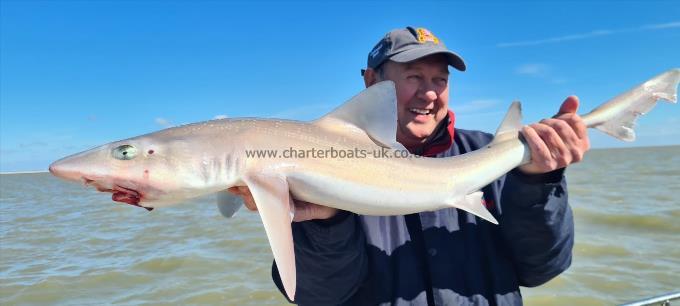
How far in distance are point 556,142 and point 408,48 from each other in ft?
3.86

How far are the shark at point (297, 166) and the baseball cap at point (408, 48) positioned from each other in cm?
69

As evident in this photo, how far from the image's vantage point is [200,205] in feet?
55.6

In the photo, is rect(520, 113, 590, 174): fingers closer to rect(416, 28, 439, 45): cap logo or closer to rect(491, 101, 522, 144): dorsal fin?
rect(491, 101, 522, 144): dorsal fin

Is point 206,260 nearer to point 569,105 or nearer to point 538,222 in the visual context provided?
point 538,222

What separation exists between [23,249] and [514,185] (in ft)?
36.4

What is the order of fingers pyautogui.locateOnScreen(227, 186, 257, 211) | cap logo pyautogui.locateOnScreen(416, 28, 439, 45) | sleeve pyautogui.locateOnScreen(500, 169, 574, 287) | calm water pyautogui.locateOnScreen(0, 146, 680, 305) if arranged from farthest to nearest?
calm water pyautogui.locateOnScreen(0, 146, 680, 305) → cap logo pyautogui.locateOnScreen(416, 28, 439, 45) → sleeve pyautogui.locateOnScreen(500, 169, 574, 287) → fingers pyautogui.locateOnScreen(227, 186, 257, 211)

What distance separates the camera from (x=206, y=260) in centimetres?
818

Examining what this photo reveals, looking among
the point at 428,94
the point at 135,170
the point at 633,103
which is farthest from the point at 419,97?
the point at 135,170

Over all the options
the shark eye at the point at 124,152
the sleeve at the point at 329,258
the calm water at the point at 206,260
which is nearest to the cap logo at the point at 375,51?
the sleeve at the point at 329,258

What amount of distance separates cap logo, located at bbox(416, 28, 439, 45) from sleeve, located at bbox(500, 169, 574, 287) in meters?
1.15

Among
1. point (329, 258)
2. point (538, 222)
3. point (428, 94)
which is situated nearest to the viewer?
point (329, 258)

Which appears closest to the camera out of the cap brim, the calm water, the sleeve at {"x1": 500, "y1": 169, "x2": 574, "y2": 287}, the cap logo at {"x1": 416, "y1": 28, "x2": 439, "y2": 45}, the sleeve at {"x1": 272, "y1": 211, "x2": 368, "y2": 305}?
the sleeve at {"x1": 272, "y1": 211, "x2": 368, "y2": 305}

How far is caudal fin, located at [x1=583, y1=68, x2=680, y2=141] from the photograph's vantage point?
2.46 m

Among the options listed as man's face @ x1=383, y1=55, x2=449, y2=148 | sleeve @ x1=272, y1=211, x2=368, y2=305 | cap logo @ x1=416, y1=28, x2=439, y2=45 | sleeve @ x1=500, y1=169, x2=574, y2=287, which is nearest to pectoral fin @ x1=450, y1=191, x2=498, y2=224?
sleeve @ x1=500, y1=169, x2=574, y2=287
